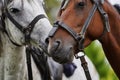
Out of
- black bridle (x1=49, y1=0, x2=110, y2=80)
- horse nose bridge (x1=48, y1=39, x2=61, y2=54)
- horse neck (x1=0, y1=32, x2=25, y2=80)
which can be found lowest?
horse neck (x1=0, y1=32, x2=25, y2=80)

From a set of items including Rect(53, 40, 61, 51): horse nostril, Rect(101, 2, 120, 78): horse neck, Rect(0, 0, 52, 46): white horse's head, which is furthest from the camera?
Rect(0, 0, 52, 46): white horse's head

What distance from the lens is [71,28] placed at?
13.4 feet

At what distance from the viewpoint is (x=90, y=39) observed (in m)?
4.25

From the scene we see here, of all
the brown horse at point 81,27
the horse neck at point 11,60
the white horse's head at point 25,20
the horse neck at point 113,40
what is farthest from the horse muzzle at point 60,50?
the horse neck at point 11,60

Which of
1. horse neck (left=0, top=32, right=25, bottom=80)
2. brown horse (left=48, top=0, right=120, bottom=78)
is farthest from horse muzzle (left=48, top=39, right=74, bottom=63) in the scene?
horse neck (left=0, top=32, right=25, bottom=80)

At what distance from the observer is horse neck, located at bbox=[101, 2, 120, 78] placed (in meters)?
4.29

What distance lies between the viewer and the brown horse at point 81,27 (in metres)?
4.05

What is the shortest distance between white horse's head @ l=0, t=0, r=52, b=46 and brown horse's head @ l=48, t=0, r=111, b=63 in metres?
0.54

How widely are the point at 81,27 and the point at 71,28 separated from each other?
0.35 ft

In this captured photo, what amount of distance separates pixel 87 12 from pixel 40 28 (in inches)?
30.6

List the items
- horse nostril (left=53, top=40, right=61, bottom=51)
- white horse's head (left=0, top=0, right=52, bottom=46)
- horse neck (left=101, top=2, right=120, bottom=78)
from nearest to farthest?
horse nostril (left=53, top=40, right=61, bottom=51), horse neck (left=101, top=2, right=120, bottom=78), white horse's head (left=0, top=0, right=52, bottom=46)

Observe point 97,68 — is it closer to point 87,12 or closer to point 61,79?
point 61,79

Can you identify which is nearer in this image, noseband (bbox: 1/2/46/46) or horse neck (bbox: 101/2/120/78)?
horse neck (bbox: 101/2/120/78)

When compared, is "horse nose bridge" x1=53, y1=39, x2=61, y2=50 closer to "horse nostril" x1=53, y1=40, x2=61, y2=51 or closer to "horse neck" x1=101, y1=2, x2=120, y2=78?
"horse nostril" x1=53, y1=40, x2=61, y2=51
